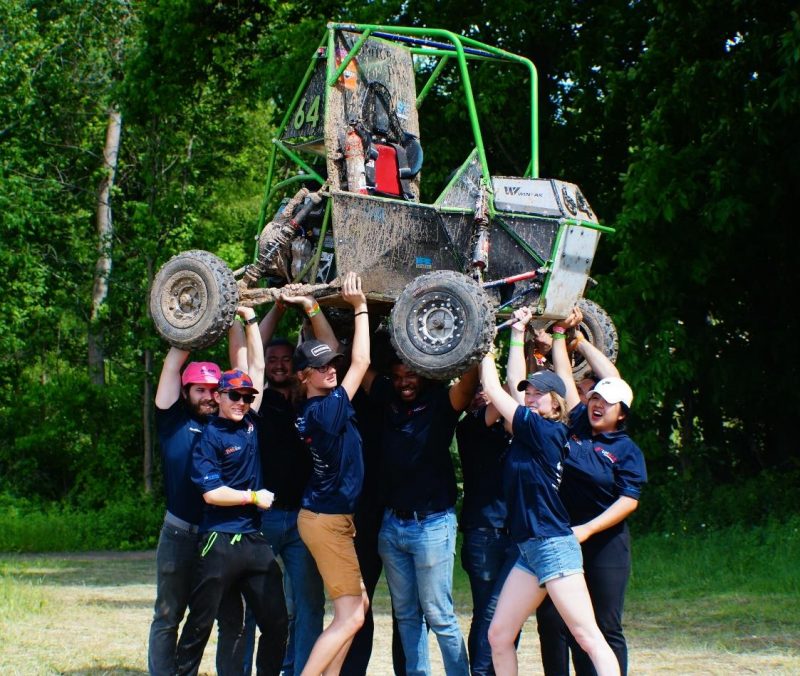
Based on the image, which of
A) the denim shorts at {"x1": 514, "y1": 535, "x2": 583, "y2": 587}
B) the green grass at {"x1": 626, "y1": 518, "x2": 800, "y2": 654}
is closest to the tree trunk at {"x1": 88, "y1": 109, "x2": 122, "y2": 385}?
the green grass at {"x1": 626, "y1": 518, "x2": 800, "y2": 654}

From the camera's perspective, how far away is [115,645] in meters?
10.6

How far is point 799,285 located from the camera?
1684 centimetres

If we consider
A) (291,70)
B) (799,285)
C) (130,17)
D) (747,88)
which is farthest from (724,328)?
(130,17)

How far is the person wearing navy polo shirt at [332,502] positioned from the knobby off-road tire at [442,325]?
464 mm

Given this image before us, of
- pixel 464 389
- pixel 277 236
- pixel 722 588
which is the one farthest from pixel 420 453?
pixel 722 588

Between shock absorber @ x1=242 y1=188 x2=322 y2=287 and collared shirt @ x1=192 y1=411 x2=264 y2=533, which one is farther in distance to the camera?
shock absorber @ x1=242 y1=188 x2=322 y2=287

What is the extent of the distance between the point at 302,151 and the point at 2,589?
23.3 ft

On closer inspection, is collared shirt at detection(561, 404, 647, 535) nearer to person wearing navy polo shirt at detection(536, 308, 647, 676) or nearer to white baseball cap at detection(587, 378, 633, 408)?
person wearing navy polo shirt at detection(536, 308, 647, 676)

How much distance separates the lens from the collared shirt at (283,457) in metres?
7.91

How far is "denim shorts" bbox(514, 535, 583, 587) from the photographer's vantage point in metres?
6.59

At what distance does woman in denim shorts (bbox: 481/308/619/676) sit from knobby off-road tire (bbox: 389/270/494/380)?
0.30 meters

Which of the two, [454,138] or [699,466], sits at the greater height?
[454,138]

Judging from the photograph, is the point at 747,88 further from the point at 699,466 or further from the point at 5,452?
the point at 5,452

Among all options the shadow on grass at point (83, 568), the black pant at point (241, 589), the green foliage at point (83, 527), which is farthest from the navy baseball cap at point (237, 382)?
the green foliage at point (83, 527)
